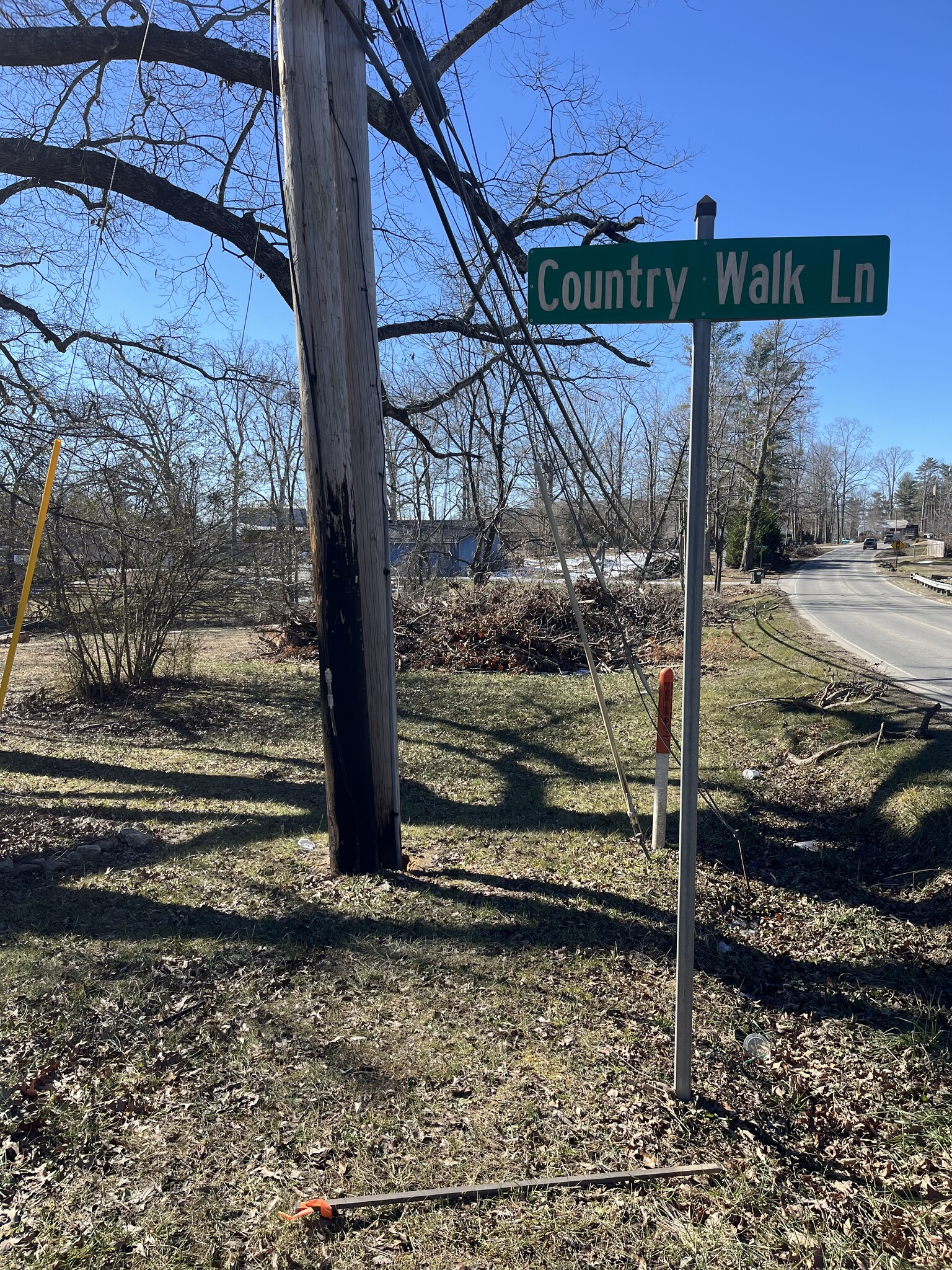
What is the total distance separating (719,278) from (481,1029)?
2.86 m

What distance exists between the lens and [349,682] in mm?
4473

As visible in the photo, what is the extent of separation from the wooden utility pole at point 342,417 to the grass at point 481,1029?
64cm

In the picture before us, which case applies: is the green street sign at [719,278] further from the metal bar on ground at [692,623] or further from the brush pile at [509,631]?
the brush pile at [509,631]

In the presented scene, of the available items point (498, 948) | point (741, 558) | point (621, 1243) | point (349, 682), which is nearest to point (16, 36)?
point (349, 682)

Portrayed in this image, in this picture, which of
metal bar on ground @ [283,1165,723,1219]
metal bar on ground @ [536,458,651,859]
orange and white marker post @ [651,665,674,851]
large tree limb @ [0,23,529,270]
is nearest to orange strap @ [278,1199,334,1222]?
metal bar on ground @ [283,1165,723,1219]

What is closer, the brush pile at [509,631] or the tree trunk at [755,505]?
the brush pile at [509,631]

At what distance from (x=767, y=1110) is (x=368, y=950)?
1860 millimetres

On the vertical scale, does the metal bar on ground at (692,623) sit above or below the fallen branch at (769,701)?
above

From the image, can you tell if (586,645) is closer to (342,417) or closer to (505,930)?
(505,930)

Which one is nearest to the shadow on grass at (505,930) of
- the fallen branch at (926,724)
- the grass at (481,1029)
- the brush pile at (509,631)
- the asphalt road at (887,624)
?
the grass at (481,1029)

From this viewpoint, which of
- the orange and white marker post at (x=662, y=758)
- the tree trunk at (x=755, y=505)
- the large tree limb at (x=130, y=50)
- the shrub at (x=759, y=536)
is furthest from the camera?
the shrub at (x=759, y=536)

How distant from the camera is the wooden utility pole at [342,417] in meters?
4.18

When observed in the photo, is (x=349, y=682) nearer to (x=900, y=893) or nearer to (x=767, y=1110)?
(x=767, y=1110)

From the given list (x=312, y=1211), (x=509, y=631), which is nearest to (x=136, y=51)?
(x=312, y=1211)
